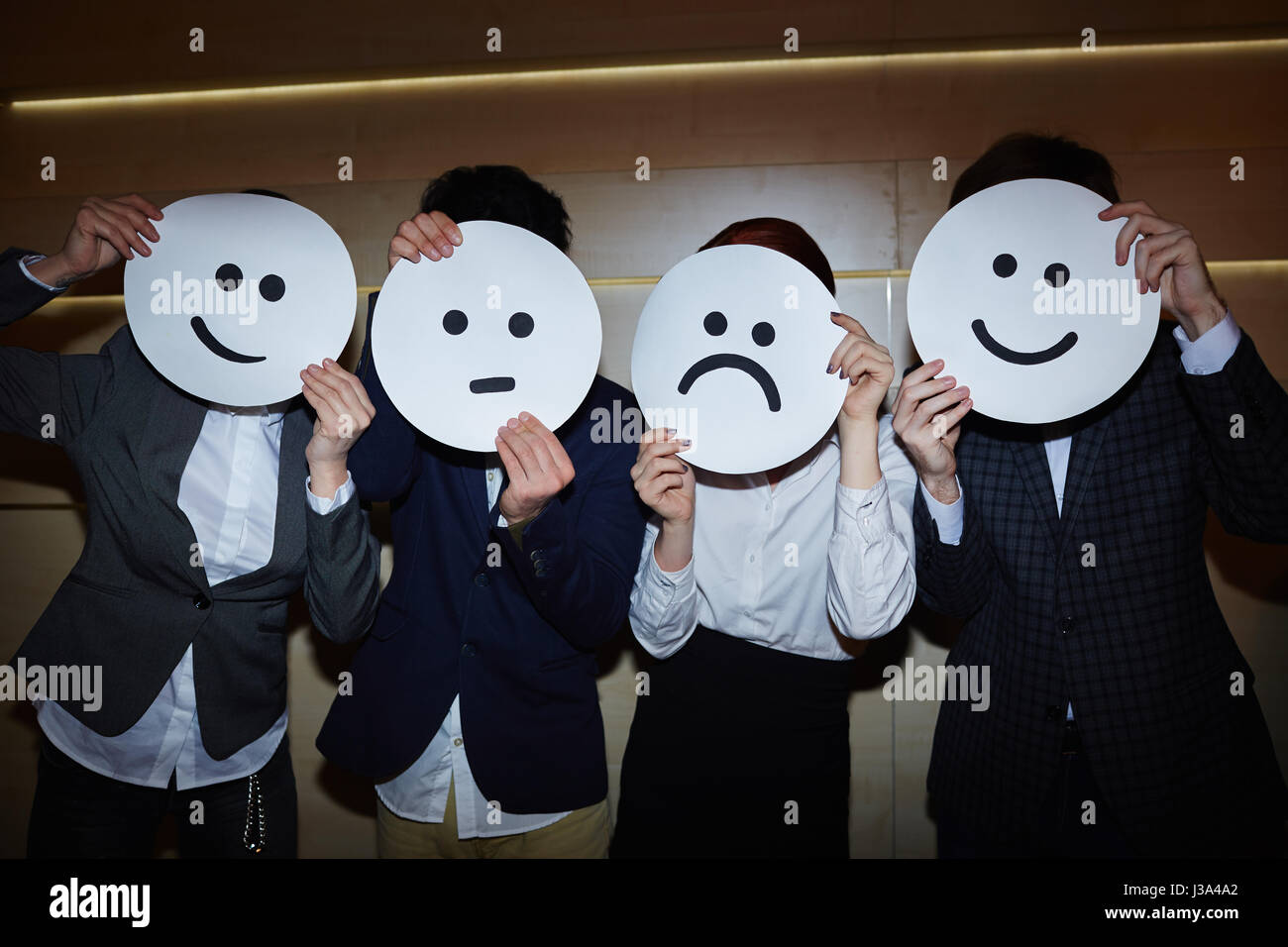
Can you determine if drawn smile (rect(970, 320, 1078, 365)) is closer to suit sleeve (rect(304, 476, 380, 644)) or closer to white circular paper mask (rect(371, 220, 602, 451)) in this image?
white circular paper mask (rect(371, 220, 602, 451))

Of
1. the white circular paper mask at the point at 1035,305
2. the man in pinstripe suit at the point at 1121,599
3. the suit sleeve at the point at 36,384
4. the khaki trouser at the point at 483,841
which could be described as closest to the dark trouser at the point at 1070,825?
the man in pinstripe suit at the point at 1121,599

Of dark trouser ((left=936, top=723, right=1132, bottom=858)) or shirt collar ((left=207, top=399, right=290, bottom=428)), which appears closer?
dark trouser ((left=936, top=723, right=1132, bottom=858))

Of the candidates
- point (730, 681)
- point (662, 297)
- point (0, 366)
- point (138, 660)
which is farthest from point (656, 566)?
point (0, 366)

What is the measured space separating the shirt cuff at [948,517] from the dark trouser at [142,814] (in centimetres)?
111

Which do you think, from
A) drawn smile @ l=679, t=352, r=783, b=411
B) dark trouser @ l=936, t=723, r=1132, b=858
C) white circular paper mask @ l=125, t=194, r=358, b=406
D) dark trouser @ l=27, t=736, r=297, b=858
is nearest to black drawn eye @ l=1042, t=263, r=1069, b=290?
drawn smile @ l=679, t=352, r=783, b=411

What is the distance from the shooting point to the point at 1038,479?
115 centimetres

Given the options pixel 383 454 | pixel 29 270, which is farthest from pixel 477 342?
pixel 29 270

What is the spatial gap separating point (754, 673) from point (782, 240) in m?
0.68

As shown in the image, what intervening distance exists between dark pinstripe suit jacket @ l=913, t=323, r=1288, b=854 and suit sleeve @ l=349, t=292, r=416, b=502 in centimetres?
76

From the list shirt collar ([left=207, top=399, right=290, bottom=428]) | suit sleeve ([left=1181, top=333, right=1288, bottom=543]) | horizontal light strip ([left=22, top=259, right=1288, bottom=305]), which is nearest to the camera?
suit sleeve ([left=1181, top=333, right=1288, bottom=543])

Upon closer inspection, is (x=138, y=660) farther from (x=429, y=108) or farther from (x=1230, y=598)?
(x=1230, y=598)

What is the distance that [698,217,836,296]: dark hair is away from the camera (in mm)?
1233

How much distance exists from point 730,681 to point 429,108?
1.46m

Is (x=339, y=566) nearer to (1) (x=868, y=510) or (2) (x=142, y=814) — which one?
(2) (x=142, y=814)
